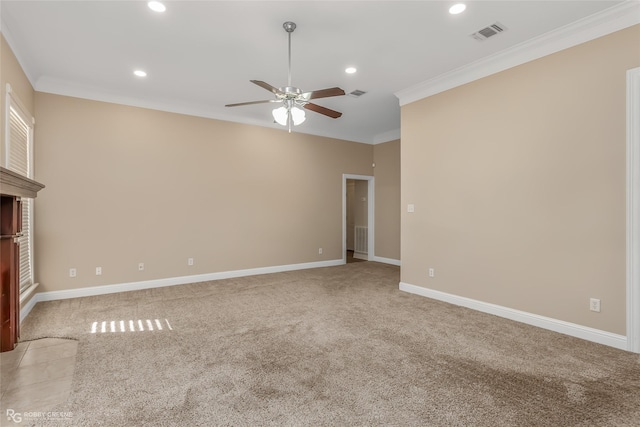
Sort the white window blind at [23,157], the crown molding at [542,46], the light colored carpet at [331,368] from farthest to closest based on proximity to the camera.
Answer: the white window blind at [23,157] → the crown molding at [542,46] → the light colored carpet at [331,368]

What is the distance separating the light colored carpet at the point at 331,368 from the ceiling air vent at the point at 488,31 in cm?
308

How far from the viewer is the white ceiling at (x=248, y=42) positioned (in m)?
2.79

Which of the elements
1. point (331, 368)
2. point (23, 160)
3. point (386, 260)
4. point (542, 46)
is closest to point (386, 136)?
point (386, 260)

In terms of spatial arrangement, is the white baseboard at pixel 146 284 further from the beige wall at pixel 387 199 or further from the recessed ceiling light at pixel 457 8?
the recessed ceiling light at pixel 457 8

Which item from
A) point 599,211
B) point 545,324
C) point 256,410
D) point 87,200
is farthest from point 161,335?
point 599,211

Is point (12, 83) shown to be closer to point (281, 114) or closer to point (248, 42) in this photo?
point (248, 42)

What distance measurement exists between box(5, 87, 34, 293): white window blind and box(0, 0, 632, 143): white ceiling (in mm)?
674

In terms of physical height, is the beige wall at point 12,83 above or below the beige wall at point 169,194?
above

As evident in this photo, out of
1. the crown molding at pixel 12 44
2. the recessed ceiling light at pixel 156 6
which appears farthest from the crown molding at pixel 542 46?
the crown molding at pixel 12 44

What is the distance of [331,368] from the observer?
248 cm

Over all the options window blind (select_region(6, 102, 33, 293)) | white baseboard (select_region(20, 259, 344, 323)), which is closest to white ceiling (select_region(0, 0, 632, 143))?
window blind (select_region(6, 102, 33, 293))

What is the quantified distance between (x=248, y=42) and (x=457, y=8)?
6.80 ft

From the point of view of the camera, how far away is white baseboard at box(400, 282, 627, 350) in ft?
9.45

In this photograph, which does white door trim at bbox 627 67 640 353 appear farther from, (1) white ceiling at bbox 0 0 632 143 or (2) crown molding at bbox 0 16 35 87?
(2) crown molding at bbox 0 16 35 87
